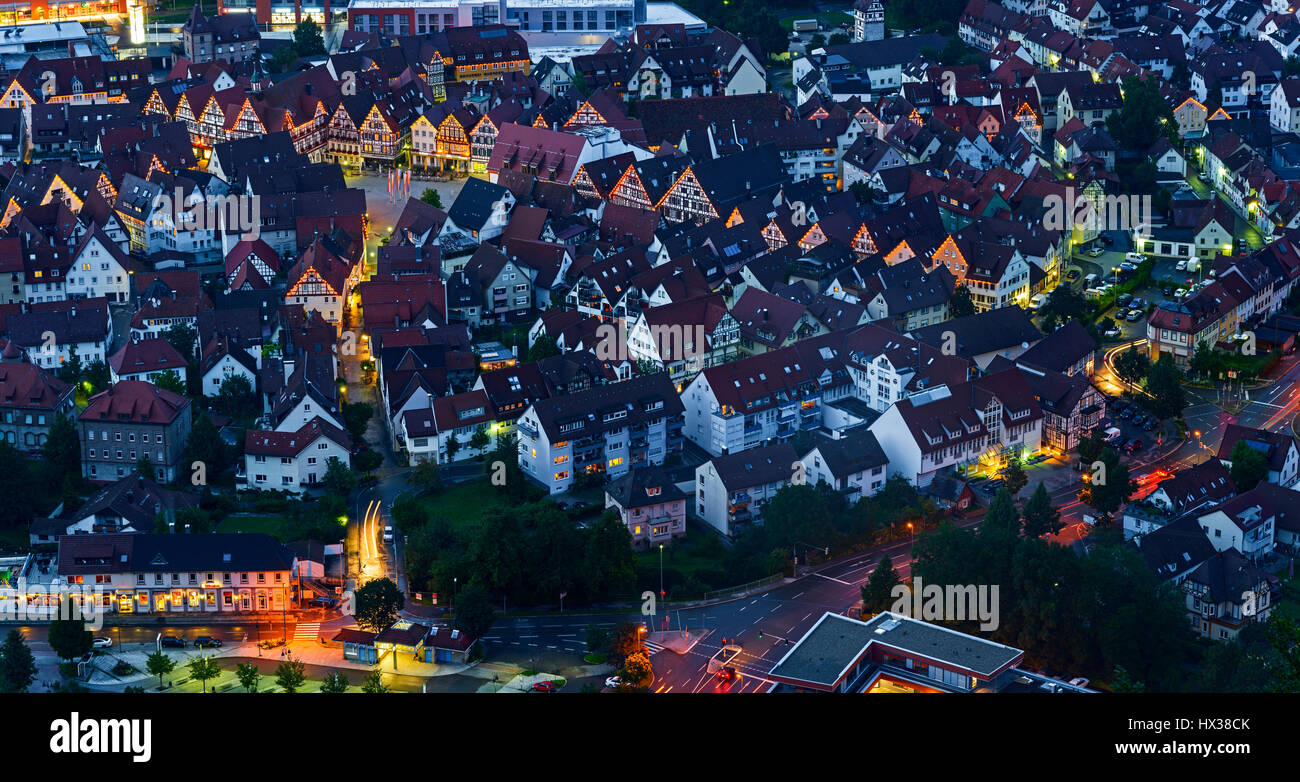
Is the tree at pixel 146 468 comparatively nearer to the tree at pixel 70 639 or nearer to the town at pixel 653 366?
the town at pixel 653 366

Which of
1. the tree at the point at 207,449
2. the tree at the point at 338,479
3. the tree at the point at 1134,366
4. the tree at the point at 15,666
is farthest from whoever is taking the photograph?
the tree at the point at 1134,366

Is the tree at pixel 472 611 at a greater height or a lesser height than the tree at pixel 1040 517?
lesser

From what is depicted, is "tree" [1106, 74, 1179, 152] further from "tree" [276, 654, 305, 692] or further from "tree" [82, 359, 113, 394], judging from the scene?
"tree" [276, 654, 305, 692]

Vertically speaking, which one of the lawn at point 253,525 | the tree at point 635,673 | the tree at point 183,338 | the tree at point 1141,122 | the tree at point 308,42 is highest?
the tree at point 308,42

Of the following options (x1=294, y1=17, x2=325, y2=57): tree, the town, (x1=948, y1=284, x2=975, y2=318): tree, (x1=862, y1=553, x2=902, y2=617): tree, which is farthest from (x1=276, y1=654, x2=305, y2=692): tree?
(x1=294, y1=17, x2=325, y2=57): tree

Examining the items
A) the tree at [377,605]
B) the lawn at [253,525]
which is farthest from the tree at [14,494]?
the tree at [377,605]

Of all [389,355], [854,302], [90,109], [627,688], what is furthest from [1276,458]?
[90,109]

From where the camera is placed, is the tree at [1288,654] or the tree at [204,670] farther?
the tree at [204,670]

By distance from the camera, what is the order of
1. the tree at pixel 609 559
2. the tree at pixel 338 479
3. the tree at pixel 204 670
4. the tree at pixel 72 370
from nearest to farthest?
the tree at pixel 204 670
the tree at pixel 609 559
the tree at pixel 338 479
the tree at pixel 72 370
